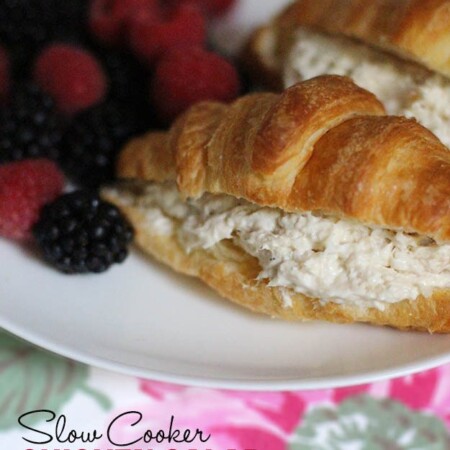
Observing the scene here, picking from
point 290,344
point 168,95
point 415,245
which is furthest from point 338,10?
point 290,344

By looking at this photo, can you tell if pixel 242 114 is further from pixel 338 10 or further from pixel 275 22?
pixel 275 22

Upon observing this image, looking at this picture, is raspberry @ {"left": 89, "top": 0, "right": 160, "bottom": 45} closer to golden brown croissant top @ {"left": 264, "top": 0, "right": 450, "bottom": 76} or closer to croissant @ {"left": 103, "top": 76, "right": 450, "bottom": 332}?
golden brown croissant top @ {"left": 264, "top": 0, "right": 450, "bottom": 76}

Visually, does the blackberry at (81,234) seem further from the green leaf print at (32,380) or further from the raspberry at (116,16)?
the raspberry at (116,16)

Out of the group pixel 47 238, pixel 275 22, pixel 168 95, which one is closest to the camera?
pixel 47 238

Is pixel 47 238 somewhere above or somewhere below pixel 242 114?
below

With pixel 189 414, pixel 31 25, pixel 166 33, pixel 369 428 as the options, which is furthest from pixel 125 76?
pixel 369 428

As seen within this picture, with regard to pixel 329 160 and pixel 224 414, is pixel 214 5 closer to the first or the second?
pixel 329 160
